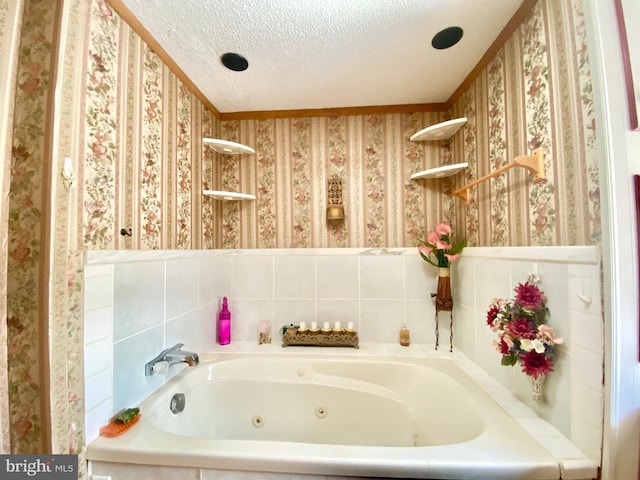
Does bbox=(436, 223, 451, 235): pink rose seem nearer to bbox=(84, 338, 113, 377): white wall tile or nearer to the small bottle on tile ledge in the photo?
the small bottle on tile ledge

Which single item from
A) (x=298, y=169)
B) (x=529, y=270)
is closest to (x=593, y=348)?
(x=529, y=270)

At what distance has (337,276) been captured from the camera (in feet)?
4.93

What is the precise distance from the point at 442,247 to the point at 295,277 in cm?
87

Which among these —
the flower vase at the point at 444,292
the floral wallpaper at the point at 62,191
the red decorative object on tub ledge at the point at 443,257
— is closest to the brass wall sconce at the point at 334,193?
the red decorative object on tub ledge at the point at 443,257

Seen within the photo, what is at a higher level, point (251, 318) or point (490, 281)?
point (490, 281)

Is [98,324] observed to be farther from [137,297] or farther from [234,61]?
[234,61]

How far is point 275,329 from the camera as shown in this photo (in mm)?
1529

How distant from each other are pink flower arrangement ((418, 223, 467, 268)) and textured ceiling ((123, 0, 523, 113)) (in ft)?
2.71

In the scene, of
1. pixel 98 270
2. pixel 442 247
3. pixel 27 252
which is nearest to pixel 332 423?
pixel 442 247

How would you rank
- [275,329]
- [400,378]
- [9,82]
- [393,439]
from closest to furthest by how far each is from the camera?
1. [9,82]
2. [393,439]
3. [400,378]
4. [275,329]

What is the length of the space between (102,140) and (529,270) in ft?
4.99

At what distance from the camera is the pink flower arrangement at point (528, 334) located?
28.6 inches

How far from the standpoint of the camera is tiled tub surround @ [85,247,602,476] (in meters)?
0.68

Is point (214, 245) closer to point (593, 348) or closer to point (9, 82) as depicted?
point (9, 82)
